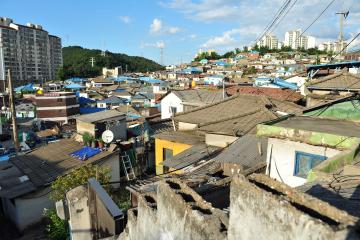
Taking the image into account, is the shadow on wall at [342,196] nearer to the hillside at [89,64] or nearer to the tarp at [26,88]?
the tarp at [26,88]

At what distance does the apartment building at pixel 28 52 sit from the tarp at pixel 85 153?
82.1m

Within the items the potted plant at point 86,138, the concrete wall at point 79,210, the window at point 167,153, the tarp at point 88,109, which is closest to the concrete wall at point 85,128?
the potted plant at point 86,138

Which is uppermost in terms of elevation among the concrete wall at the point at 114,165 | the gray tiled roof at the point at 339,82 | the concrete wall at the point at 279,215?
the gray tiled roof at the point at 339,82

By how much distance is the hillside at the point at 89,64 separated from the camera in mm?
108062

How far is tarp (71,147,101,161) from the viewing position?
18.6 metres

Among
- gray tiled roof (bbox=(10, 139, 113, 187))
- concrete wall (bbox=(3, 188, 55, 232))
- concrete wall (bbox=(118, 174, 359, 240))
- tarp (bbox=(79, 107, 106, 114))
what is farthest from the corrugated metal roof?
tarp (bbox=(79, 107, 106, 114))

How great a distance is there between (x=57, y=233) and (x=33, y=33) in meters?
119

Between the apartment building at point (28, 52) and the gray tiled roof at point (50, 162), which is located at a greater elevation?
the apartment building at point (28, 52)

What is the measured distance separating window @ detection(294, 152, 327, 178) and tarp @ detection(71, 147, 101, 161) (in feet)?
43.5

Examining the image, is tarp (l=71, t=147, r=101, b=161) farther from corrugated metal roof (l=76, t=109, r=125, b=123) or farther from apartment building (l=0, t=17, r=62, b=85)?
apartment building (l=0, t=17, r=62, b=85)

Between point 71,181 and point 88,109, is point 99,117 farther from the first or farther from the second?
point 88,109

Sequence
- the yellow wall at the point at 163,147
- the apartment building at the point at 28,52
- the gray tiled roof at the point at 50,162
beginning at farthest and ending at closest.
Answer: the apartment building at the point at 28,52 → the yellow wall at the point at 163,147 → the gray tiled roof at the point at 50,162

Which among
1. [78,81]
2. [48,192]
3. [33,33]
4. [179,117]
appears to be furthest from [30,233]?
[33,33]

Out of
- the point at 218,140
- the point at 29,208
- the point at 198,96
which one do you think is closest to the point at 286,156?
the point at 218,140
